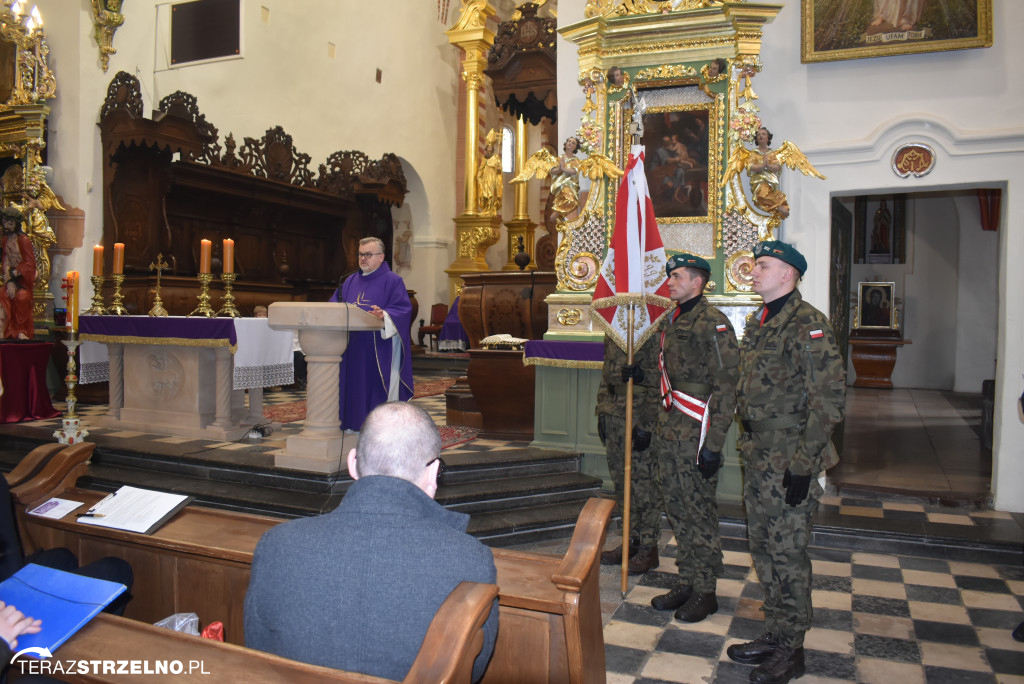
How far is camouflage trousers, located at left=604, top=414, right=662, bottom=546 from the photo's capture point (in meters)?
4.64

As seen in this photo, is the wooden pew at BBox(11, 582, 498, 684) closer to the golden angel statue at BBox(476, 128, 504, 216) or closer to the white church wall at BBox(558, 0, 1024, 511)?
the white church wall at BBox(558, 0, 1024, 511)

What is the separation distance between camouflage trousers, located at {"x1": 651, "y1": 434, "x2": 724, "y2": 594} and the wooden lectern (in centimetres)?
249

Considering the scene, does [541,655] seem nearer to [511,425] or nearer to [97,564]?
[97,564]

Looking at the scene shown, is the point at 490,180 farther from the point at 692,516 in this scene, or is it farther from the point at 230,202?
the point at 692,516

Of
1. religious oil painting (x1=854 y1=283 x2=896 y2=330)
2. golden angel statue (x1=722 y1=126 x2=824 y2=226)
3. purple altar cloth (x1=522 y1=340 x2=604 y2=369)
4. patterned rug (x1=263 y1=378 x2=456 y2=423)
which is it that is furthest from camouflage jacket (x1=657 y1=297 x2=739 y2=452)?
religious oil painting (x1=854 y1=283 x2=896 y2=330)

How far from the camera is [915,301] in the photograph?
1538 centimetres

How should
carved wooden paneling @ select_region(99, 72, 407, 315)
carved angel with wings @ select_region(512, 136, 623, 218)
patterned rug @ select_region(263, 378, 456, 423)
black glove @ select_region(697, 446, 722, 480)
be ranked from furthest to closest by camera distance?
1. carved wooden paneling @ select_region(99, 72, 407, 315)
2. patterned rug @ select_region(263, 378, 456, 423)
3. carved angel with wings @ select_region(512, 136, 623, 218)
4. black glove @ select_region(697, 446, 722, 480)

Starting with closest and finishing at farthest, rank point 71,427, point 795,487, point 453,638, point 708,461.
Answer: point 453,638, point 795,487, point 708,461, point 71,427

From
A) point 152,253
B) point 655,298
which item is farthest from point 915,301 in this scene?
point 152,253

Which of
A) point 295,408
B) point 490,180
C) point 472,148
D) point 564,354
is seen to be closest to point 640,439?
point 564,354

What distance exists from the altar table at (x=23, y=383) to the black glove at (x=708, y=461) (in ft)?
23.7

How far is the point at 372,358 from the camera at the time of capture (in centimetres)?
604

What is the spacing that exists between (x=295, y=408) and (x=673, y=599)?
19.8ft

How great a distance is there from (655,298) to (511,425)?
9.39 ft
